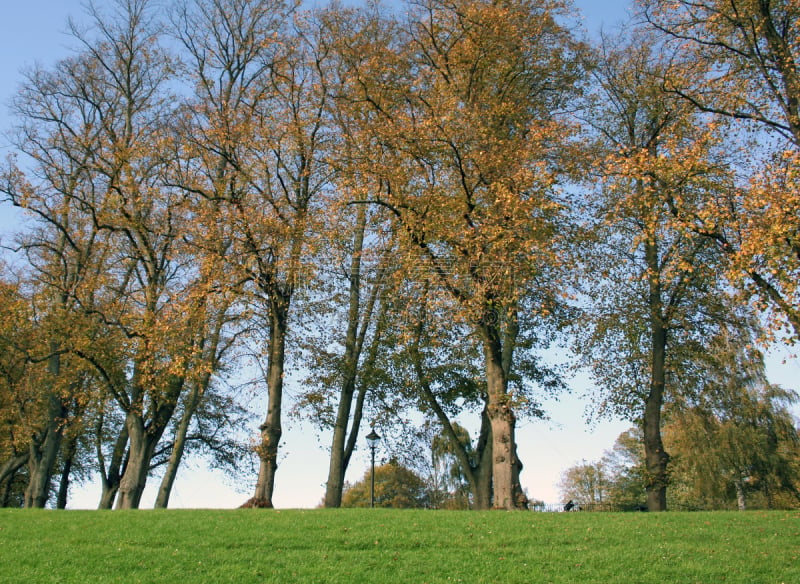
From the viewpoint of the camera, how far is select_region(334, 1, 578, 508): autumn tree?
1711 centimetres

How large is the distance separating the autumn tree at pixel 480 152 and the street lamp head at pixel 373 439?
554 centimetres

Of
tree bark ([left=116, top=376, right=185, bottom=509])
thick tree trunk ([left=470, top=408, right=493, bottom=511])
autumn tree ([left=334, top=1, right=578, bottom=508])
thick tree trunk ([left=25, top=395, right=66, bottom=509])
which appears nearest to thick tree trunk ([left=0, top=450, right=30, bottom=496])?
thick tree trunk ([left=25, top=395, right=66, bottom=509])

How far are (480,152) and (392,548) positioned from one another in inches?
451

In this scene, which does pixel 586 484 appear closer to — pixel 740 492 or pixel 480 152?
pixel 740 492

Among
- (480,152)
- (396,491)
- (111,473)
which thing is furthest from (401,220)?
(396,491)

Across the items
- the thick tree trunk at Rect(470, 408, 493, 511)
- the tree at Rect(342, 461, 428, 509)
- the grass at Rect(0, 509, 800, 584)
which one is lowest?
the grass at Rect(0, 509, 800, 584)

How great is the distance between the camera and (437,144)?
18859 millimetres

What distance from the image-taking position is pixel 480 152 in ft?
61.6

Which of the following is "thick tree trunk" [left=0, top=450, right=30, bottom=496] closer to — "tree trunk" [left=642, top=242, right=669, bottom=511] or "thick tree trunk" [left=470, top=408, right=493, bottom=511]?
"thick tree trunk" [left=470, top=408, right=493, bottom=511]

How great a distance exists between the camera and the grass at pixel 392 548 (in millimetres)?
9719

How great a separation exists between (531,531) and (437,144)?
10.9 meters

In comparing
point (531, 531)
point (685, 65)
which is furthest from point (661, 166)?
point (531, 531)

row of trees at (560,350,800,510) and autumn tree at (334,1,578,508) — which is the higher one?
autumn tree at (334,1,578,508)

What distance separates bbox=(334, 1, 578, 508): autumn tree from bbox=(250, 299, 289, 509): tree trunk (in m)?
4.66
